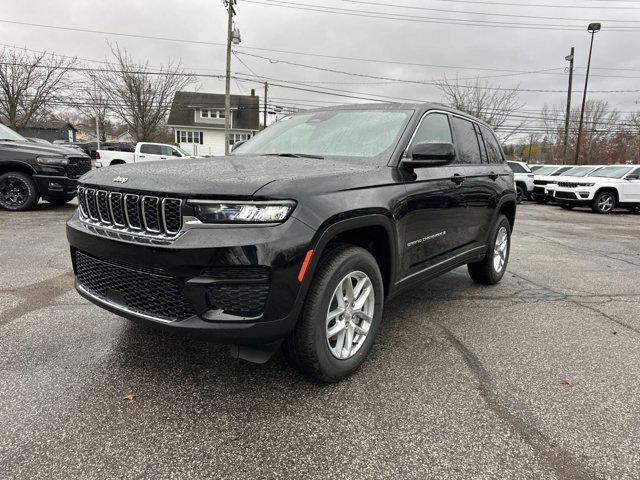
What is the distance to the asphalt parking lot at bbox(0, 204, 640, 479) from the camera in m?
2.04

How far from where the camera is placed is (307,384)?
2.70 meters

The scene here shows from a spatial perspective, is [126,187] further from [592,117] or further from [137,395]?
[592,117]

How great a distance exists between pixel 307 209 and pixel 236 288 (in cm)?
55

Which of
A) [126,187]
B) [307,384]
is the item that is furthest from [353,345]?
[126,187]

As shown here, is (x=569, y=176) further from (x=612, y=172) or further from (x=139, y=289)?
(x=139, y=289)

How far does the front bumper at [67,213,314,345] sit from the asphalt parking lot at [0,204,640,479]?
1.66ft

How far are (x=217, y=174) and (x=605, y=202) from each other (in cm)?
1661

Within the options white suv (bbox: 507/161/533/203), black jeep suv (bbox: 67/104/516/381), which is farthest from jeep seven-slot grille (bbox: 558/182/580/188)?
black jeep suv (bbox: 67/104/516/381)

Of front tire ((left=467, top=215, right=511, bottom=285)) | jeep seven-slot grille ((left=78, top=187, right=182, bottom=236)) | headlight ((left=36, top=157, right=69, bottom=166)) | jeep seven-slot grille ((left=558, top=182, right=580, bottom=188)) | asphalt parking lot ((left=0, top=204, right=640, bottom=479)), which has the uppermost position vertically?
headlight ((left=36, top=157, right=69, bottom=166))

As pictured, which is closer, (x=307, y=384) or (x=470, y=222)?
(x=307, y=384)

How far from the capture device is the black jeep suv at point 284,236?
2.20m

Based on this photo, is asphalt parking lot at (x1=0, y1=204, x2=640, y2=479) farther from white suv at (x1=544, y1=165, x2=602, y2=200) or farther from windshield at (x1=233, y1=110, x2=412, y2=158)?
white suv at (x1=544, y1=165, x2=602, y2=200)

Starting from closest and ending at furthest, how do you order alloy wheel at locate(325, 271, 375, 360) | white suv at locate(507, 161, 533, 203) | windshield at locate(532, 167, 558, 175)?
alloy wheel at locate(325, 271, 375, 360), white suv at locate(507, 161, 533, 203), windshield at locate(532, 167, 558, 175)

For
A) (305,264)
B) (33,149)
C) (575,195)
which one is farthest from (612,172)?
(33,149)
